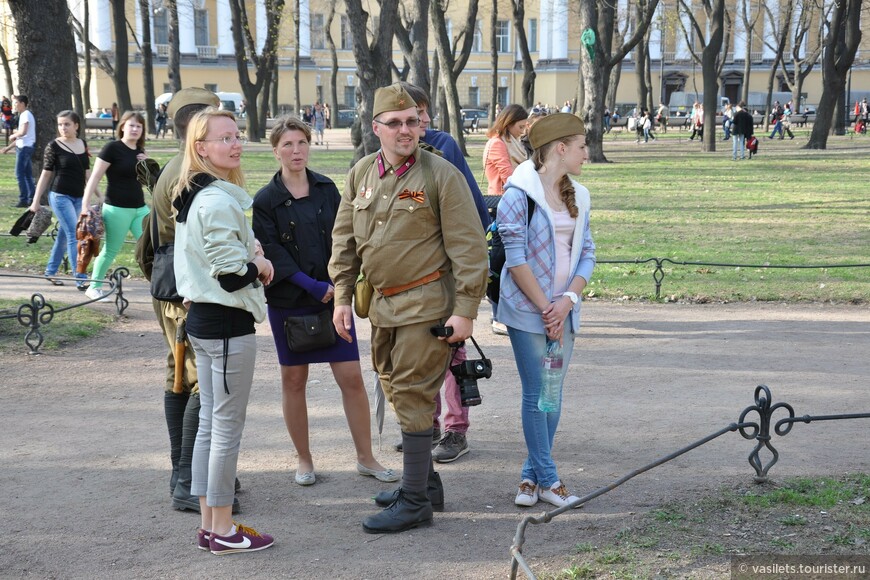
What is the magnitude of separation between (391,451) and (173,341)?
62.5 inches

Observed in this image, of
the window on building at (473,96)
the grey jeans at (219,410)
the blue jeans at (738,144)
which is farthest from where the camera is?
the window on building at (473,96)

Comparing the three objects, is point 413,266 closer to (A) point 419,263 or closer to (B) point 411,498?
(A) point 419,263

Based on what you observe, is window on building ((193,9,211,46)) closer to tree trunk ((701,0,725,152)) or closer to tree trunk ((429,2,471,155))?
tree trunk ((701,0,725,152))

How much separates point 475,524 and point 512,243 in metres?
1.36

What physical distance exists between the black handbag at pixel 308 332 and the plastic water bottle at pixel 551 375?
43.6 inches

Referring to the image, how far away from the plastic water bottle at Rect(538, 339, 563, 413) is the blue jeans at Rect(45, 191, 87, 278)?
6953 mm

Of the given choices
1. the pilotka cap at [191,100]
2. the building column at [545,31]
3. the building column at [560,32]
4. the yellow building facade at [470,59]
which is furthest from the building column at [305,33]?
the pilotka cap at [191,100]

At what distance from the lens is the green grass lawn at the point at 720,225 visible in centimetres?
1080

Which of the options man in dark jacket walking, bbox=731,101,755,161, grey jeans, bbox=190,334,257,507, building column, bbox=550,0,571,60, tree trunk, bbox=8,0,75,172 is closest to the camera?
grey jeans, bbox=190,334,257,507

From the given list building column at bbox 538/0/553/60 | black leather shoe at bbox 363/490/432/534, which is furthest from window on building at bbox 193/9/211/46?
black leather shoe at bbox 363/490/432/534

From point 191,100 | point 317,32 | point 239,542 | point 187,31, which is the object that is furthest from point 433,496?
point 317,32

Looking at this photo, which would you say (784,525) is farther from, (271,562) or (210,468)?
(210,468)

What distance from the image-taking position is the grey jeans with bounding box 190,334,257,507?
4340mm

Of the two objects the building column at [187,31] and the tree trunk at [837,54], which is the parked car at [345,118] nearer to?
the building column at [187,31]
